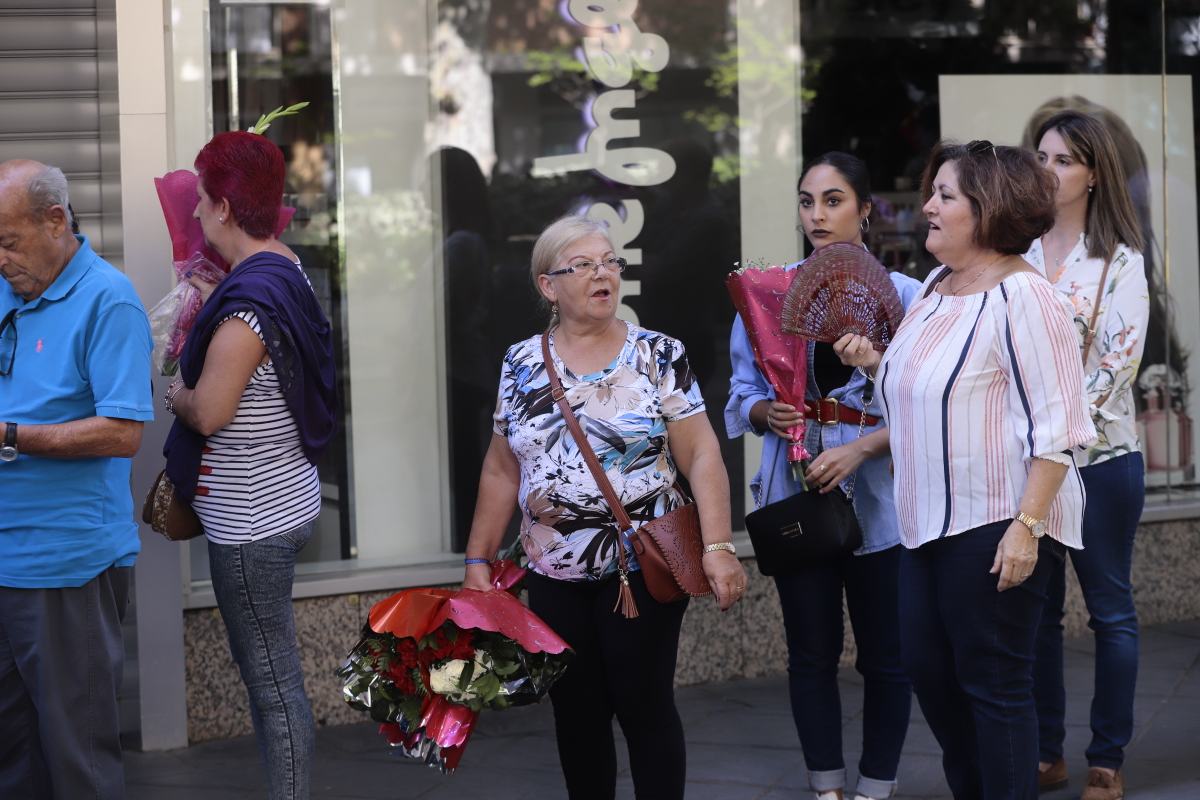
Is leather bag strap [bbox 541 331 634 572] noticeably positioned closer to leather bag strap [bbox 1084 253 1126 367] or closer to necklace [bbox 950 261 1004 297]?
necklace [bbox 950 261 1004 297]

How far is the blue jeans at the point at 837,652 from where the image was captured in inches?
182

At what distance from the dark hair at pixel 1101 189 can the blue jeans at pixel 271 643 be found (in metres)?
2.61

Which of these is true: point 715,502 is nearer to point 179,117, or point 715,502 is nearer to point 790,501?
point 790,501

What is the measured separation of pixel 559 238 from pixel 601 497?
0.72 m

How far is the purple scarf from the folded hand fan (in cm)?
134

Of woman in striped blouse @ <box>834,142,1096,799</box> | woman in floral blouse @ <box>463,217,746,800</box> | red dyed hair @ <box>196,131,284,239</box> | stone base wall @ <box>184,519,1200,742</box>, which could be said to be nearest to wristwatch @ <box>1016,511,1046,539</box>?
woman in striped blouse @ <box>834,142,1096,799</box>

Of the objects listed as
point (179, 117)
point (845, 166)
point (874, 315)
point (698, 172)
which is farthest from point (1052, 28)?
point (179, 117)

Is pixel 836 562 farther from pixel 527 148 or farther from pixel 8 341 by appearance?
pixel 527 148

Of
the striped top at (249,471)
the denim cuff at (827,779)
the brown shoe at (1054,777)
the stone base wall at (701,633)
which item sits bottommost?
the brown shoe at (1054,777)

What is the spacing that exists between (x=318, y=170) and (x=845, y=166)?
96.6 inches

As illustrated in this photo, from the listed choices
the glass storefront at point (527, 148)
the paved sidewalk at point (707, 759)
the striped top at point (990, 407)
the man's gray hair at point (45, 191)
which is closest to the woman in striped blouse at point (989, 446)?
the striped top at point (990, 407)

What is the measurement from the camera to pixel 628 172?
6602 millimetres

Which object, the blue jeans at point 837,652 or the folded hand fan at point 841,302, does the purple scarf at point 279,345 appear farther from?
the blue jeans at point 837,652

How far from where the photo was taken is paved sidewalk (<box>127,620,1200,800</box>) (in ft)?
17.0
